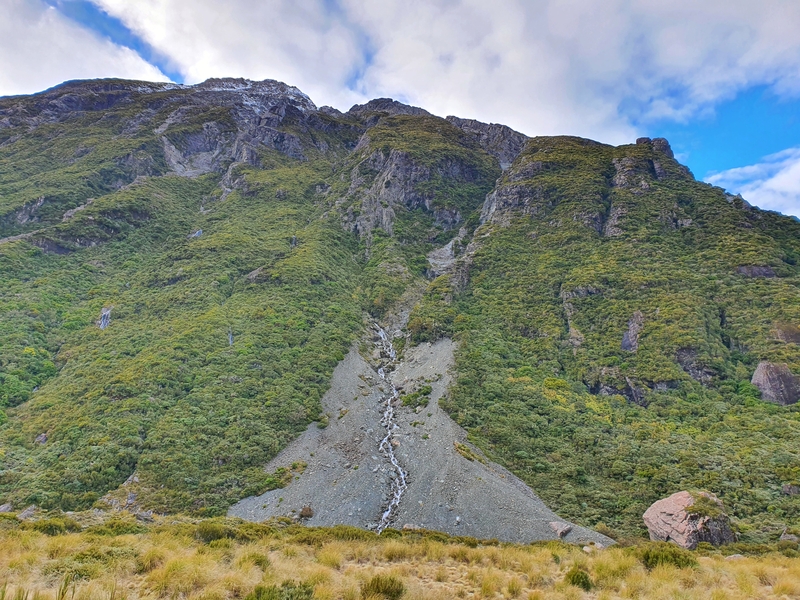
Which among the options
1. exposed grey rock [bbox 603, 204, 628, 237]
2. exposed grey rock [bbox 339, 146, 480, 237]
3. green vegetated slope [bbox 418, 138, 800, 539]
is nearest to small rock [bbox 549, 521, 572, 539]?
green vegetated slope [bbox 418, 138, 800, 539]

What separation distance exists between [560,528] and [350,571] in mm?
18561

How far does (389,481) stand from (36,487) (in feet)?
85.1

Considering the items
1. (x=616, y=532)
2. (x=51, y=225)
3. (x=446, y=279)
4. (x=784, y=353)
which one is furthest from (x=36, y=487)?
(x=51, y=225)

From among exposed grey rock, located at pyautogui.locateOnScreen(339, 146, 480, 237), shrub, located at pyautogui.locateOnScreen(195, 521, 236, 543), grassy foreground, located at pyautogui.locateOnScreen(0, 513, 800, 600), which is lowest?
shrub, located at pyautogui.locateOnScreen(195, 521, 236, 543)

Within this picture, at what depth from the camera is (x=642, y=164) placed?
10144 centimetres

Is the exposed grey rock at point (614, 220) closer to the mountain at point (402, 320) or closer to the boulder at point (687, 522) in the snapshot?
the mountain at point (402, 320)

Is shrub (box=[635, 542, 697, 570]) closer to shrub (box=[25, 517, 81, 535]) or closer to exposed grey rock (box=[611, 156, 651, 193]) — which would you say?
shrub (box=[25, 517, 81, 535])

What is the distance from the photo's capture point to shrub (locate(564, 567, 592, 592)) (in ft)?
40.2

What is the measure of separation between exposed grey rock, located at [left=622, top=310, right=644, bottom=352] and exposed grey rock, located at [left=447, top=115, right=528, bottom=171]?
111 metres

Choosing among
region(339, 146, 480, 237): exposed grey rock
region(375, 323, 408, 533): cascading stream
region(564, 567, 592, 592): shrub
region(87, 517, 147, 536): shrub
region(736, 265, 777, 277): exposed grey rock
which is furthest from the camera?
region(339, 146, 480, 237): exposed grey rock

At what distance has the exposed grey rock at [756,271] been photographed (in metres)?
57.1

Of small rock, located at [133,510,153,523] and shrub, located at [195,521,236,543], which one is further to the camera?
small rock, located at [133,510,153,523]

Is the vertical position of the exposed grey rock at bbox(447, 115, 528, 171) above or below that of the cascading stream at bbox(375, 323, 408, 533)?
above

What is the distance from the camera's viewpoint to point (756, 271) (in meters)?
57.8
